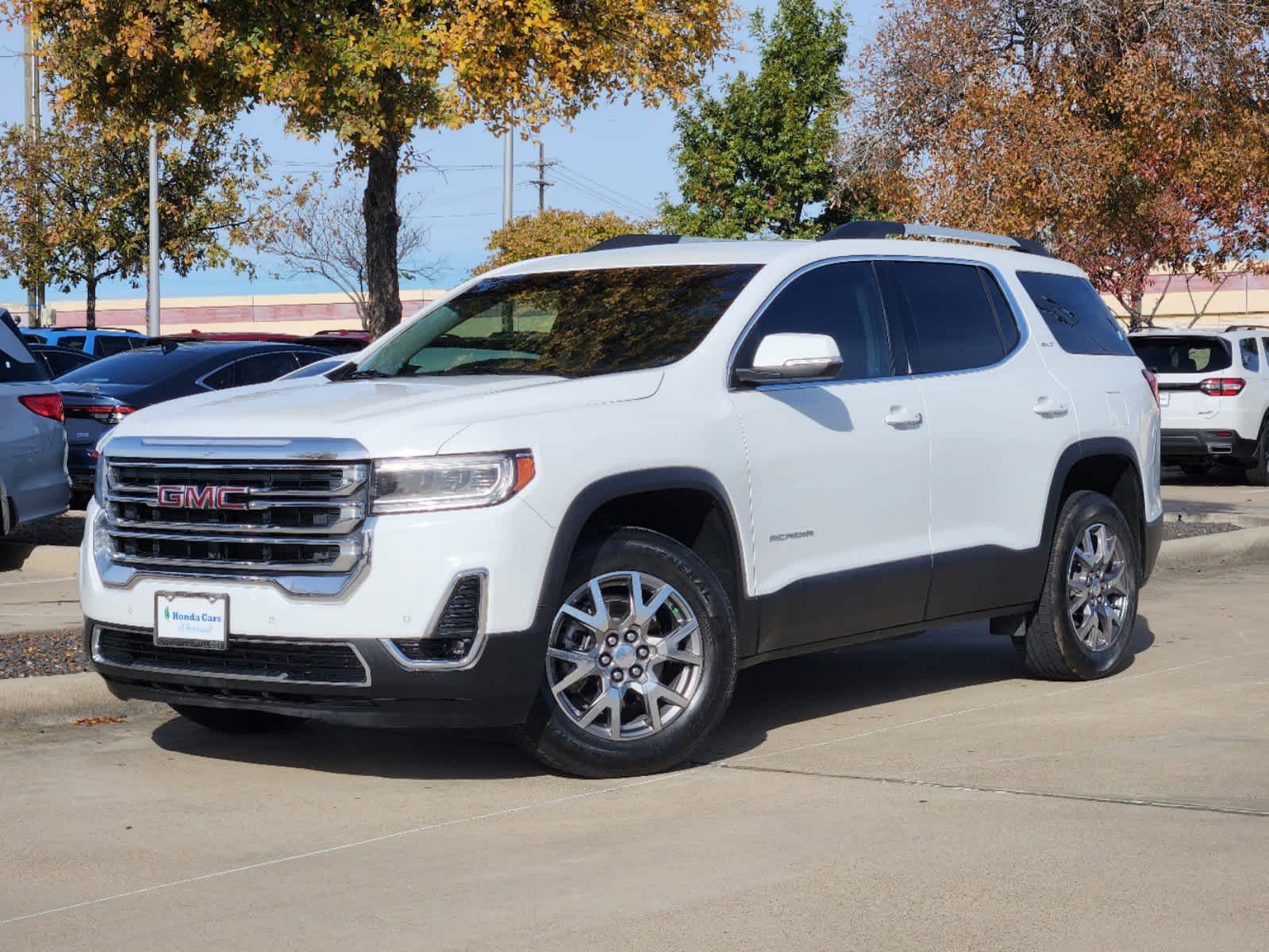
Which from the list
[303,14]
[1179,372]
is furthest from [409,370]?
[1179,372]

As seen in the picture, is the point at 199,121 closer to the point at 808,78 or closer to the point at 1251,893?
the point at 808,78

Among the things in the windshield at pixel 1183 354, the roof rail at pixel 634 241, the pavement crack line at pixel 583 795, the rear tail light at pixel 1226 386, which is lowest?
the pavement crack line at pixel 583 795

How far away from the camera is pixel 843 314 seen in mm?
7328

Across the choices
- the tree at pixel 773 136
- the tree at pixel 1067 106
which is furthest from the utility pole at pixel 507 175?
the tree at pixel 1067 106

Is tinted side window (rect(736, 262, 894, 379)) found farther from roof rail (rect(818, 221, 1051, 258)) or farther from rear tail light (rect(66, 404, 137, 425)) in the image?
rear tail light (rect(66, 404, 137, 425))

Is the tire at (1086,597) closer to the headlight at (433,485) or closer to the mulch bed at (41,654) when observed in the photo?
the headlight at (433,485)

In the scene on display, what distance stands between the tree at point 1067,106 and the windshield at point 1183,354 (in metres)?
1.80

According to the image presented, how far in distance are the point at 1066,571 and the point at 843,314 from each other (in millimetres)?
1665

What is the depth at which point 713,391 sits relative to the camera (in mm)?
6613

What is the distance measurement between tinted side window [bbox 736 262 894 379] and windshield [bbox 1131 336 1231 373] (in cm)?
1380

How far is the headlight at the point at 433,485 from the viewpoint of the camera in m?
5.86

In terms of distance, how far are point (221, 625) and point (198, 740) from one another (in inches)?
53.2

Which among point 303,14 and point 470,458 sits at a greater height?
point 303,14

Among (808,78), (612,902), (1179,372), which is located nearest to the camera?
(612,902)
